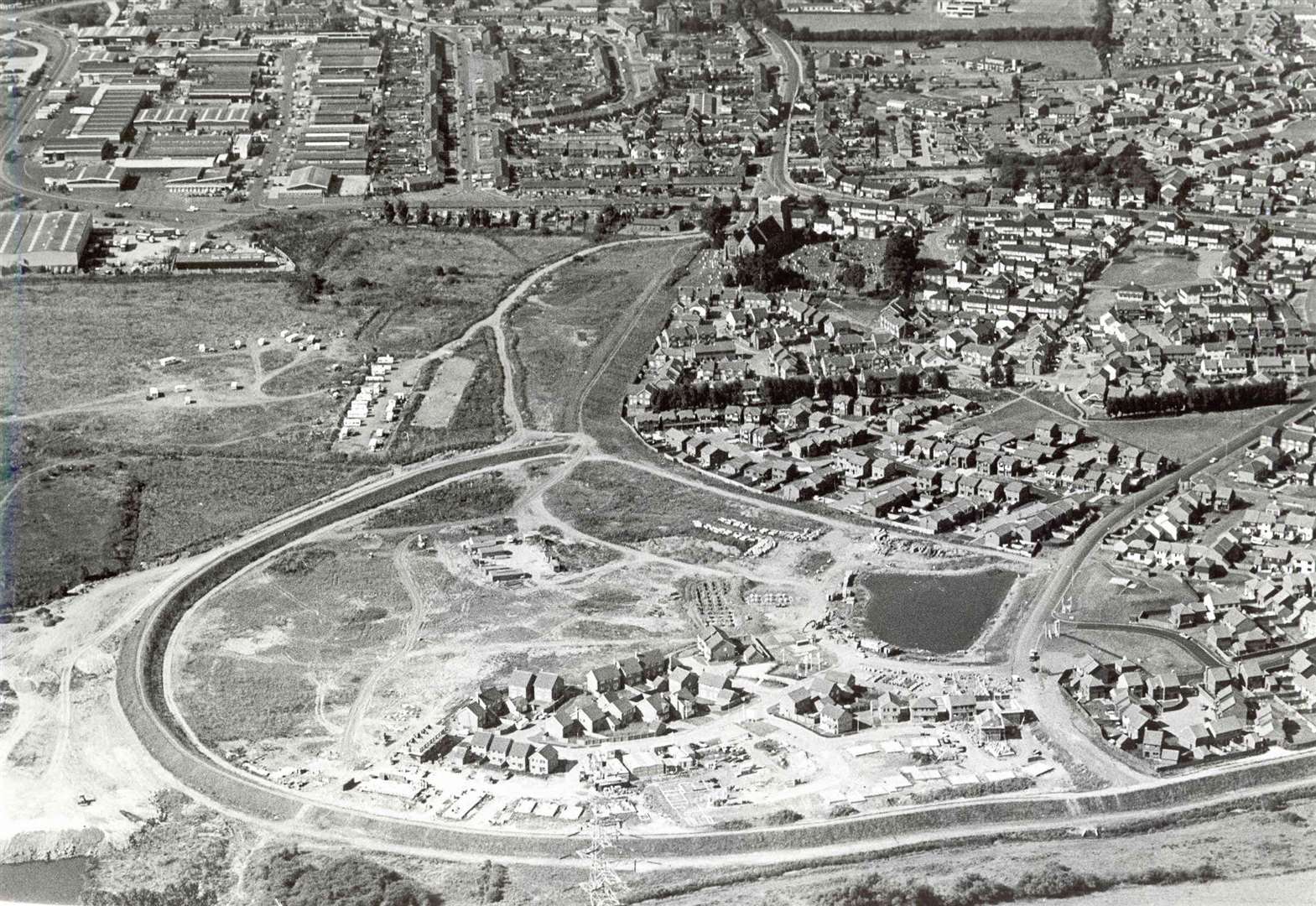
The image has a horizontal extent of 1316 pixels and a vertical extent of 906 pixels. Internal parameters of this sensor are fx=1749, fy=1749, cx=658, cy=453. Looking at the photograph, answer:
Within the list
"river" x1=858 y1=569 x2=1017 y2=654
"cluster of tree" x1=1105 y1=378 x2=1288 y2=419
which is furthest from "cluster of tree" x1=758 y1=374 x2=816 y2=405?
"river" x1=858 y1=569 x2=1017 y2=654

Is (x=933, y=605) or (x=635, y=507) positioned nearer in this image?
(x=933, y=605)

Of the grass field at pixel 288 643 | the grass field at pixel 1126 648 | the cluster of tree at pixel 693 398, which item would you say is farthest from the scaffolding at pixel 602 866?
the cluster of tree at pixel 693 398

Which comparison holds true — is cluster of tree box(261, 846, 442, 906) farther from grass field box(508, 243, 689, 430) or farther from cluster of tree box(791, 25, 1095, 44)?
cluster of tree box(791, 25, 1095, 44)

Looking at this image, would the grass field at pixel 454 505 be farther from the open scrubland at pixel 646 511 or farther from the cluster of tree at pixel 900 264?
the cluster of tree at pixel 900 264

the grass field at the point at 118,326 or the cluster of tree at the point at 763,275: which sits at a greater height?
the cluster of tree at the point at 763,275

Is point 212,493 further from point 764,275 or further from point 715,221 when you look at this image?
point 715,221

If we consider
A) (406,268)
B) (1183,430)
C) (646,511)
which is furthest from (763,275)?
(646,511)

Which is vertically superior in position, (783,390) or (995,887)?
(783,390)
